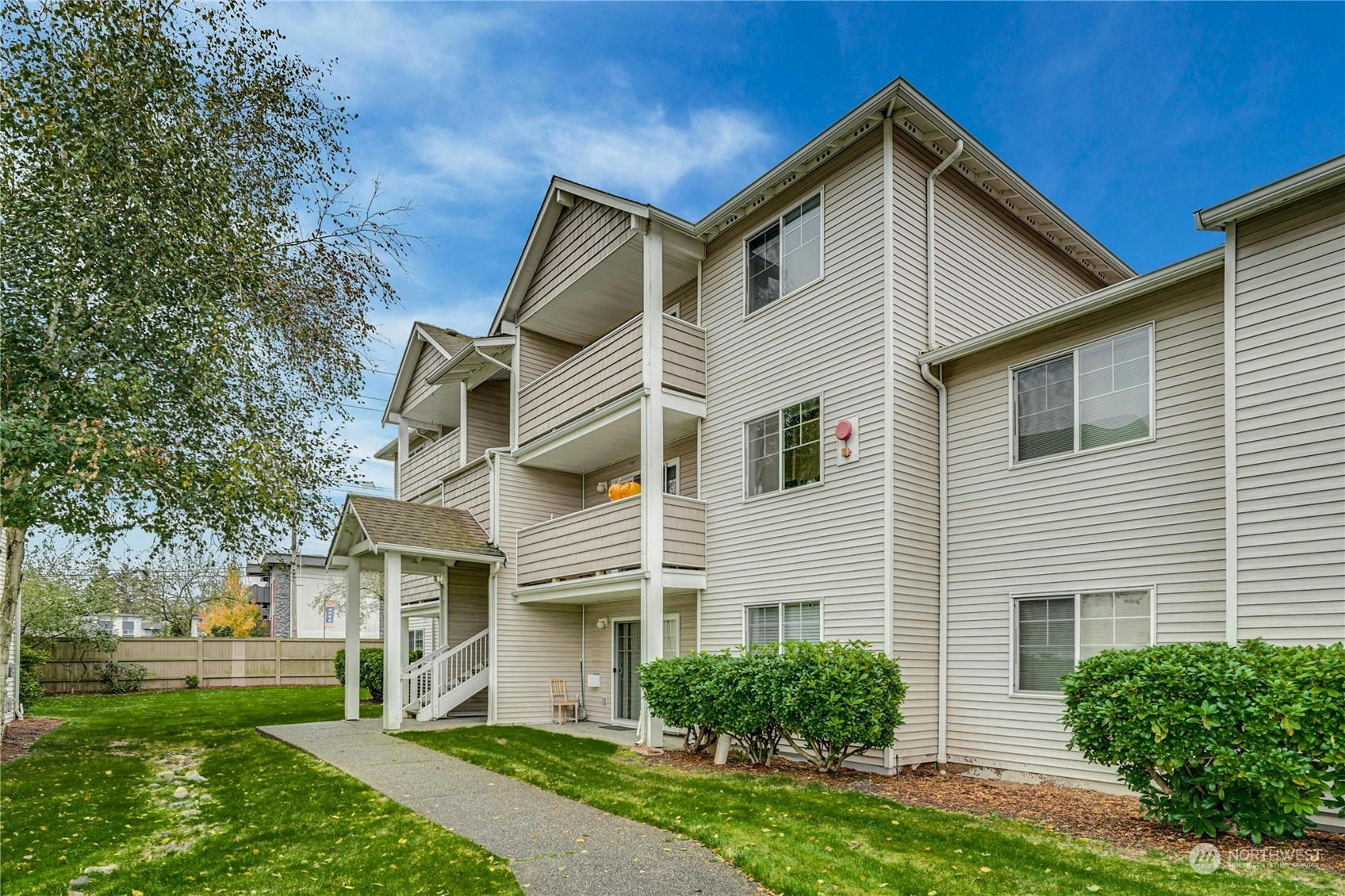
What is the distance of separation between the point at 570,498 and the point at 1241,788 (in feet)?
44.4

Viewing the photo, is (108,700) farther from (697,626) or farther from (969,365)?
(969,365)

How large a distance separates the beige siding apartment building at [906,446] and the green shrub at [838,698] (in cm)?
77

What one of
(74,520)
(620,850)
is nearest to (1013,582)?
(620,850)

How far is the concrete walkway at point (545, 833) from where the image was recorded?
5.92 meters

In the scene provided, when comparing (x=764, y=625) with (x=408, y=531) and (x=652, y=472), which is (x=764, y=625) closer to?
(x=652, y=472)

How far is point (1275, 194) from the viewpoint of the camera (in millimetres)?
7855

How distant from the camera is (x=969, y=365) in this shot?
37.3 feet

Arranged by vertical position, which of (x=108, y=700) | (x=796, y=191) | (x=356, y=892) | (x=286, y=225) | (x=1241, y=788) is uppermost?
(x=796, y=191)

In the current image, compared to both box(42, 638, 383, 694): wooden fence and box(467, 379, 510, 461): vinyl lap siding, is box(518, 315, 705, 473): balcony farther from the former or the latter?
box(42, 638, 383, 694): wooden fence

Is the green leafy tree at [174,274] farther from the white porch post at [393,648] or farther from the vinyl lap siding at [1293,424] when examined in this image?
the vinyl lap siding at [1293,424]

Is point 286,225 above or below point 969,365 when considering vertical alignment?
above

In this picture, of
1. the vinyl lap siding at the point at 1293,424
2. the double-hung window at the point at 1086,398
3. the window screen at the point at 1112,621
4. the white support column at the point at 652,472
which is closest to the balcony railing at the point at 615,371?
the white support column at the point at 652,472

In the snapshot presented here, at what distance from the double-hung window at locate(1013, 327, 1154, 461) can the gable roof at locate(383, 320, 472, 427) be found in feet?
44.4

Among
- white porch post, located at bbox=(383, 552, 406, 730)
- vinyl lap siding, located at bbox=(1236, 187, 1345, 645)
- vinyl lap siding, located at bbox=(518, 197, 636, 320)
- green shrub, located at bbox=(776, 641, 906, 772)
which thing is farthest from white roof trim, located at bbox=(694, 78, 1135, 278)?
white porch post, located at bbox=(383, 552, 406, 730)
